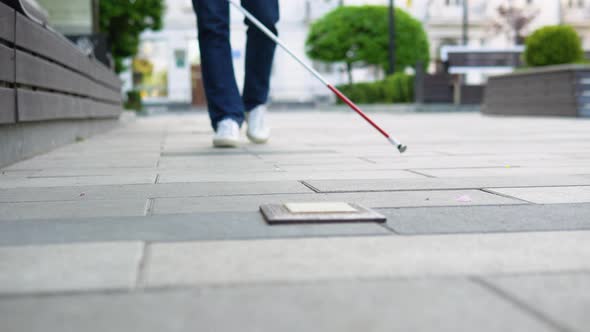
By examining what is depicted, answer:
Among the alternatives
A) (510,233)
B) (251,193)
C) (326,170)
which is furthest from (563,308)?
(326,170)

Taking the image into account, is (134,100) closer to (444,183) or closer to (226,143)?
(226,143)

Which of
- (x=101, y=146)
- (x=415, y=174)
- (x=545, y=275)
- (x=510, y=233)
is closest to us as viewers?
(x=545, y=275)

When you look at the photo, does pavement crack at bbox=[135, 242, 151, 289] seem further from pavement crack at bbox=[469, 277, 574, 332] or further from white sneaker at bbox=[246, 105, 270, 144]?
white sneaker at bbox=[246, 105, 270, 144]

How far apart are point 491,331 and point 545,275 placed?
41cm

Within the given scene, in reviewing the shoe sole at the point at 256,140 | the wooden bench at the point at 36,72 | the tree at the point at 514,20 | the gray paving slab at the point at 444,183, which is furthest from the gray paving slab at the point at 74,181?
the tree at the point at 514,20

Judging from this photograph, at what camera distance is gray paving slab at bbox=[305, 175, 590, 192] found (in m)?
2.91

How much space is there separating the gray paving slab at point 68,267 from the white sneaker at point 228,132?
317 cm

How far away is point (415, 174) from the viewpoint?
11.4ft

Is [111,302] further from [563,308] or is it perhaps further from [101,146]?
[101,146]

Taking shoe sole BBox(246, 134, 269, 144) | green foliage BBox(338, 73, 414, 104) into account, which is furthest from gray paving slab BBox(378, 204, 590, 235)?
green foliage BBox(338, 73, 414, 104)

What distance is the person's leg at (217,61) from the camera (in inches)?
189

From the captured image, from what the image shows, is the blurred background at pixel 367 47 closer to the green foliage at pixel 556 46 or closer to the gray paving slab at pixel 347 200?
the green foliage at pixel 556 46

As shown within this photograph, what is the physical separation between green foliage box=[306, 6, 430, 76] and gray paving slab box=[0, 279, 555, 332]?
1129 inches

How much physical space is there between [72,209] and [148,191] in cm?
48
